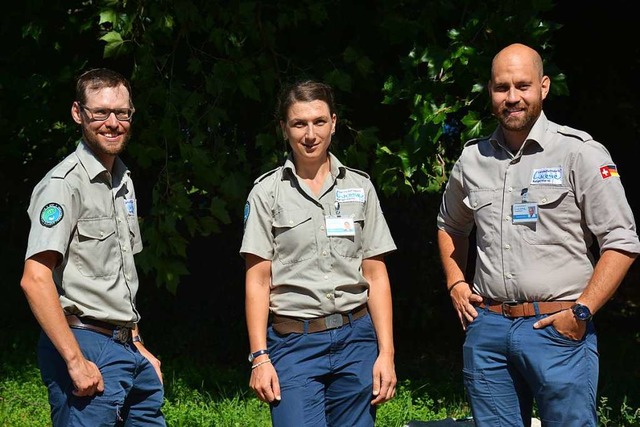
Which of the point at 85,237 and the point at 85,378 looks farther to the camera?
the point at 85,237

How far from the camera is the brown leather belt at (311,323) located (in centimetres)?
345

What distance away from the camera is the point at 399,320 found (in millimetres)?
8867

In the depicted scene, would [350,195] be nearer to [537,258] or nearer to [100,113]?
[537,258]

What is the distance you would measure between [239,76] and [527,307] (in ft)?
10.1

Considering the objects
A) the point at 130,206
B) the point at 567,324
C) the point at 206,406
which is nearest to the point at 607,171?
the point at 567,324

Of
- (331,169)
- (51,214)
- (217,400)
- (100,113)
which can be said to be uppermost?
(100,113)

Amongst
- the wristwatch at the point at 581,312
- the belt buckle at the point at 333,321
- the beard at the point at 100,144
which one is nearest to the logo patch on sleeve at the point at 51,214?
the beard at the point at 100,144

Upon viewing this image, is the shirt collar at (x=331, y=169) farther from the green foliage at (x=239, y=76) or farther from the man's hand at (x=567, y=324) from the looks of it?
the green foliage at (x=239, y=76)

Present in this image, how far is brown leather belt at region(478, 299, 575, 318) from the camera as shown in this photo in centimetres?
341

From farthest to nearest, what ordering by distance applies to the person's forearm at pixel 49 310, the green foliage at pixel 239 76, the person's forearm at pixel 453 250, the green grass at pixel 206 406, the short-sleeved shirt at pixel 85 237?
the green grass at pixel 206 406, the green foliage at pixel 239 76, the person's forearm at pixel 453 250, the short-sleeved shirt at pixel 85 237, the person's forearm at pixel 49 310

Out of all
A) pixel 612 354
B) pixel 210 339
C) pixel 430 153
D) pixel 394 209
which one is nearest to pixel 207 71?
pixel 430 153

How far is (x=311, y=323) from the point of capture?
3.46m

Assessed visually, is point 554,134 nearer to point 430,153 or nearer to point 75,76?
point 430,153

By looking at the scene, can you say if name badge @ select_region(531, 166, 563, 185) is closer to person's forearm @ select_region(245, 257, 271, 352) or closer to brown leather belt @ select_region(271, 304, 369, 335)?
brown leather belt @ select_region(271, 304, 369, 335)
